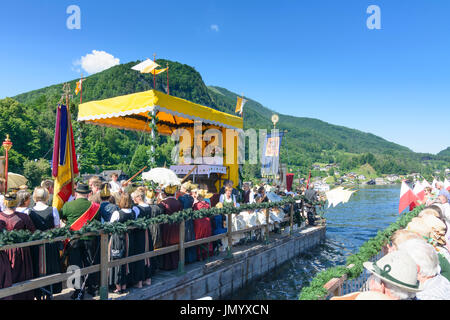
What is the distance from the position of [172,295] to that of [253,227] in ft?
13.6

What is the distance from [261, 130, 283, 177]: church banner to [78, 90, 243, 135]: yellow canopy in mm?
5328

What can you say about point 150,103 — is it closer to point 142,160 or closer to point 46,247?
point 46,247

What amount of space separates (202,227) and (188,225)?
0.54 m

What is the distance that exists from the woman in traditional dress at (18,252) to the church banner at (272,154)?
1407cm

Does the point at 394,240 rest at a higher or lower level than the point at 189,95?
lower

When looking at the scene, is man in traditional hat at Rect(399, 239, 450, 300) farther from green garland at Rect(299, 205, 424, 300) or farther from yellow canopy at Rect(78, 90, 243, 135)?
yellow canopy at Rect(78, 90, 243, 135)

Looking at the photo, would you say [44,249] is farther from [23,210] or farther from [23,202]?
[23,202]

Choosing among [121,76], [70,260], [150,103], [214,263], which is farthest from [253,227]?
[121,76]

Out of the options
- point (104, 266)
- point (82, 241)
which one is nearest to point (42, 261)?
point (82, 241)

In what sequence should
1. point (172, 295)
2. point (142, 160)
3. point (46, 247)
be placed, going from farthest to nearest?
point (142, 160) < point (172, 295) < point (46, 247)

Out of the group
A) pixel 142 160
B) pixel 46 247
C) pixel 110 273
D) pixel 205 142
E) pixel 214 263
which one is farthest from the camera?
pixel 142 160

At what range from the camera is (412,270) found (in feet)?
7.79

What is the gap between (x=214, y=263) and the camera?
7.77 metres

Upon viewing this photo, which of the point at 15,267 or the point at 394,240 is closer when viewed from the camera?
the point at 394,240
